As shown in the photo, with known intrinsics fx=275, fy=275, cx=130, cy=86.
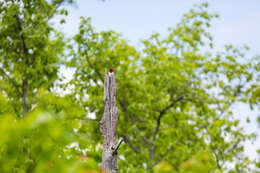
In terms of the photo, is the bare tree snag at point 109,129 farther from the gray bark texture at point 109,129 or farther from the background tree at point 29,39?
the background tree at point 29,39

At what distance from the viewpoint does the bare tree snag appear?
397 centimetres

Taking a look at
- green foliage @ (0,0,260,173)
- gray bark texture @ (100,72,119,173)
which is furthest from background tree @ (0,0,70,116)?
gray bark texture @ (100,72,119,173)

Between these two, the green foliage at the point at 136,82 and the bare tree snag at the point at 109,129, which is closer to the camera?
the bare tree snag at the point at 109,129

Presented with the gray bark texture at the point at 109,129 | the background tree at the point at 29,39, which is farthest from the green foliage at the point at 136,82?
the gray bark texture at the point at 109,129

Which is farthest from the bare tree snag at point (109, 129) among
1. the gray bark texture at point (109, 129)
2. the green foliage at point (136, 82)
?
the green foliage at point (136, 82)

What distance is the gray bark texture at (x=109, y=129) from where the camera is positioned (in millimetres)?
3977

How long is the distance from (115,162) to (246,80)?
10409mm

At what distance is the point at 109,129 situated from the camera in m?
4.19

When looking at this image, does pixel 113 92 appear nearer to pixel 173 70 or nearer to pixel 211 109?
pixel 173 70

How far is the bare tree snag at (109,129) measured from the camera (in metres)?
3.97

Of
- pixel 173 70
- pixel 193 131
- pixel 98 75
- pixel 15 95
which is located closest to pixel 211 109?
pixel 193 131

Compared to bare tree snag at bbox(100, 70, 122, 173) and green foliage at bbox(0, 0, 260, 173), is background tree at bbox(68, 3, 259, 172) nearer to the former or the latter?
green foliage at bbox(0, 0, 260, 173)

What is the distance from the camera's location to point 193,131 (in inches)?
501

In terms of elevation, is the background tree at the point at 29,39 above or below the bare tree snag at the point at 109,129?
above
